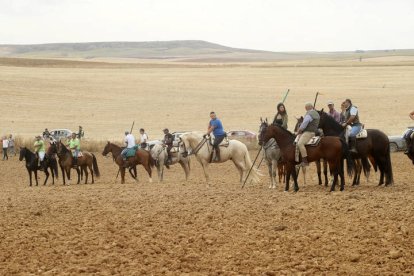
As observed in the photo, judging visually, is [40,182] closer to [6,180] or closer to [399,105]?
[6,180]

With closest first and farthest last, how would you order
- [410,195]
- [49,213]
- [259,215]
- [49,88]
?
[259,215], [49,213], [410,195], [49,88]

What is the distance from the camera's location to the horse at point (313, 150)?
19.9 meters

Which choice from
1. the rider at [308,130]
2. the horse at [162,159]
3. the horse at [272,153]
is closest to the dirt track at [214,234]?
the rider at [308,130]

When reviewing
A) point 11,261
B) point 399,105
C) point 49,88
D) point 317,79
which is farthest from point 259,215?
point 317,79

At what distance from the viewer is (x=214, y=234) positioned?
13.3 metres

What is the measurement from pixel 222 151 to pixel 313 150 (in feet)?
21.2

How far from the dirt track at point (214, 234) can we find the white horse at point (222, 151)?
22.4 ft

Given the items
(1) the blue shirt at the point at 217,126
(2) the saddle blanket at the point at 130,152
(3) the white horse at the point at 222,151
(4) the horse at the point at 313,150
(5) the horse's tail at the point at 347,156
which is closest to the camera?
(4) the horse at the point at 313,150

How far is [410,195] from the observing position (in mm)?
17625

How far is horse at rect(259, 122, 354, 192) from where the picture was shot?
19859 millimetres

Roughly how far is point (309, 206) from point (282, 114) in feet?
20.3

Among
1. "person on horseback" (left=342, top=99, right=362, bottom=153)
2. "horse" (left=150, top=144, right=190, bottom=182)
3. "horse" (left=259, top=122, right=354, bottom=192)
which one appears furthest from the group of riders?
"person on horseback" (left=342, top=99, right=362, bottom=153)

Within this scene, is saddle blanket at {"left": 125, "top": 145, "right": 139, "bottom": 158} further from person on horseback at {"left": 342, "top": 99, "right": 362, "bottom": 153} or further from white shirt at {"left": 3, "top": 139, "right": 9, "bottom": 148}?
white shirt at {"left": 3, "top": 139, "right": 9, "bottom": 148}

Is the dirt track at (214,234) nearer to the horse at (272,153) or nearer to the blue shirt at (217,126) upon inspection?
the horse at (272,153)
